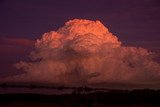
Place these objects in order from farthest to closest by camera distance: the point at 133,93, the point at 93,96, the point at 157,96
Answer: the point at 157,96 → the point at 133,93 → the point at 93,96

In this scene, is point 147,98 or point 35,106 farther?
point 147,98

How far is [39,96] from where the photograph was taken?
1216 inches

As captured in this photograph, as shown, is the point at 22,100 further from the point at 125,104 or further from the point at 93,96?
the point at 125,104

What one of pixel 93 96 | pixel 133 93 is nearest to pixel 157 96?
pixel 133 93

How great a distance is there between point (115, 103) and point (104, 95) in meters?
1.66

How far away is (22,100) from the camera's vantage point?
94.0 feet

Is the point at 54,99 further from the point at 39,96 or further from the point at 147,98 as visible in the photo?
the point at 147,98

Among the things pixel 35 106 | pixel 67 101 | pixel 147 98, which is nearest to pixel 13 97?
pixel 35 106

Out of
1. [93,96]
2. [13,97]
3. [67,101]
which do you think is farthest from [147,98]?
[13,97]

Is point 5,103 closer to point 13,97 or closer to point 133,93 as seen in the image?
point 13,97

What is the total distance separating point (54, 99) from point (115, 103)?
5897 mm

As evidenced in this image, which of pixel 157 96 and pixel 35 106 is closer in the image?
pixel 35 106

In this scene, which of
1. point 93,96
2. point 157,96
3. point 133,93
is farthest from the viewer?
point 157,96

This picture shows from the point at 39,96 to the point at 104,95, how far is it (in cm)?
675
